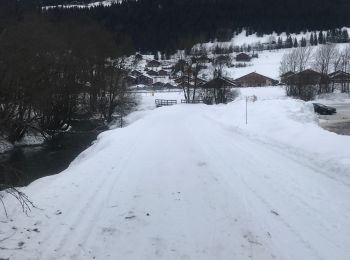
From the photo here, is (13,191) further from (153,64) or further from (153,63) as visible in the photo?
(153,63)

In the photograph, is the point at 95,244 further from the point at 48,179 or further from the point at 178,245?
the point at 48,179

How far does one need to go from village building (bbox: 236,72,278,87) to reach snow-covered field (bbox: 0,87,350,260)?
113 m

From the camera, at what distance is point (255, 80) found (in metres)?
129

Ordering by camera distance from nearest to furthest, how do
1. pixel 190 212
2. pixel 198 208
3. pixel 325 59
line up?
1. pixel 190 212
2. pixel 198 208
3. pixel 325 59

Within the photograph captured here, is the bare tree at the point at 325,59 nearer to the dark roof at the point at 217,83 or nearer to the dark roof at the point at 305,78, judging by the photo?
the dark roof at the point at 305,78

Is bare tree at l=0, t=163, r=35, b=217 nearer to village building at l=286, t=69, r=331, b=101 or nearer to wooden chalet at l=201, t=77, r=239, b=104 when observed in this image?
wooden chalet at l=201, t=77, r=239, b=104

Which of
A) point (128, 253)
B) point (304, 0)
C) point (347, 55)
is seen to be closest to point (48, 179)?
point (128, 253)

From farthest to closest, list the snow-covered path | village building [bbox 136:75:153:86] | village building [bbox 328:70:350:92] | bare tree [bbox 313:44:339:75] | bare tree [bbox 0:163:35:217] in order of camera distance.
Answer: village building [bbox 136:75:153:86] < bare tree [bbox 313:44:339:75] < village building [bbox 328:70:350:92] < the snow-covered path < bare tree [bbox 0:163:35:217]

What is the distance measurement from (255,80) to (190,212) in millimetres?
122599

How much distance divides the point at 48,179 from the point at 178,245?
7771mm

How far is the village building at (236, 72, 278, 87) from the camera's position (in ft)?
418

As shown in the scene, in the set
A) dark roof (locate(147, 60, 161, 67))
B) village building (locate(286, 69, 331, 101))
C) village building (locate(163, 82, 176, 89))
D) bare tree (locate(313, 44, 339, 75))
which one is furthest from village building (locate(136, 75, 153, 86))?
village building (locate(286, 69, 331, 101))

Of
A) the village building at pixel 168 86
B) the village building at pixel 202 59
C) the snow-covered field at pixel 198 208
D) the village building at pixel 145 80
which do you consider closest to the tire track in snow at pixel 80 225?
the snow-covered field at pixel 198 208

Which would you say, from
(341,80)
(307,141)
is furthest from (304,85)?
(307,141)
